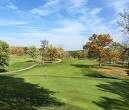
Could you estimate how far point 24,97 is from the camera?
29.8 metres

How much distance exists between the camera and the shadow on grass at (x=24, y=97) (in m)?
26.3

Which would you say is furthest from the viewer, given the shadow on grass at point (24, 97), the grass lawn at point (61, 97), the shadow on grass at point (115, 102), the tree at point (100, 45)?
the tree at point (100, 45)

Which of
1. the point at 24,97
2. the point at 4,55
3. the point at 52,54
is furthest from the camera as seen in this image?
the point at 52,54

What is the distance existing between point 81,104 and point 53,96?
3447mm

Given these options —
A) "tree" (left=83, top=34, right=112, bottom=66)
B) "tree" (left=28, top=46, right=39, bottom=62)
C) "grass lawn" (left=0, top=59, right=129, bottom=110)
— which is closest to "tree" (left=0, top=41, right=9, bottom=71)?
"tree" (left=83, top=34, right=112, bottom=66)

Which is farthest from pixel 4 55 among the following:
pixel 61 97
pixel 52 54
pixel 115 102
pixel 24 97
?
pixel 24 97

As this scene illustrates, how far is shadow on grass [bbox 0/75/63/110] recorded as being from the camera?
2627cm

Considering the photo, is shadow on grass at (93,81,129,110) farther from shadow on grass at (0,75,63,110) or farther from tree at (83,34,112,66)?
tree at (83,34,112,66)

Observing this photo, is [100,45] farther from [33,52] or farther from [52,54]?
[33,52]

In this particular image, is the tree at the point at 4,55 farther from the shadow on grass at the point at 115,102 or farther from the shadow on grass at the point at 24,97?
the shadow on grass at the point at 24,97

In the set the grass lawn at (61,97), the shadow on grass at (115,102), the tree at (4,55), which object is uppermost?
the tree at (4,55)

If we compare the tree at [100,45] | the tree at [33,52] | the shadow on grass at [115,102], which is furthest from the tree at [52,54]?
the shadow on grass at [115,102]

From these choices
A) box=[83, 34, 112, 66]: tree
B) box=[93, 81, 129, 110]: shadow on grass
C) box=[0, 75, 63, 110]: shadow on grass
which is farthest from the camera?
box=[83, 34, 112, 66]: tree

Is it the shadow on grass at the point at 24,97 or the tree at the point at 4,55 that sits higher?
the tree at the point at 4,55
